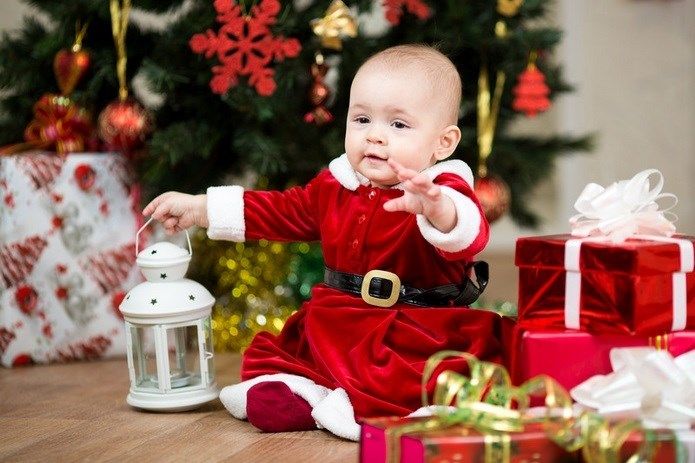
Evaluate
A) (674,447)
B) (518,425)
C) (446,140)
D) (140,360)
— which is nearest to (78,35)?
(140,360)

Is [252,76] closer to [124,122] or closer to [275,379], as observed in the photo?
[124,122]

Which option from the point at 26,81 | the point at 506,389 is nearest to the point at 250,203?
the point at 506,389

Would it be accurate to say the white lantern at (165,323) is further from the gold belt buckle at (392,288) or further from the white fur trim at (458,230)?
the white fur trim at (458,230)

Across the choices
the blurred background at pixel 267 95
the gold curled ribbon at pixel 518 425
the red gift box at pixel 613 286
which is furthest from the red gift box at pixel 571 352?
the blurred background at pixel 267 95

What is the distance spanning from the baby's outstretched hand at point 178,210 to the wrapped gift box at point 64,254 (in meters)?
0.41

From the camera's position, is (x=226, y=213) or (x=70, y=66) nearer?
(x=226, y=213)

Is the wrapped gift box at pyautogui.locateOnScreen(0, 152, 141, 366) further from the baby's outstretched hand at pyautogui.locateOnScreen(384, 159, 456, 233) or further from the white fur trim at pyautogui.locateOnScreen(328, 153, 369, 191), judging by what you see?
the baby's outstretched hand at pyautogui.locateOnScreen(384, 159, 456, 233)

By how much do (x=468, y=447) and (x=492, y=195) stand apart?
981 mm

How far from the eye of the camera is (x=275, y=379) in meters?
1.31

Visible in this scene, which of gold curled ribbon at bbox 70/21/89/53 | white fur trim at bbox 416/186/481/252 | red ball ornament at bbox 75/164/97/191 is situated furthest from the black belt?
gold curled ribbon at bbox 70/21/89/53

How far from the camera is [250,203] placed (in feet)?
4.67

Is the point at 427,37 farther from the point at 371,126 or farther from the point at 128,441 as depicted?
the point at 128,441

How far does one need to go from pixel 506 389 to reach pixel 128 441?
512mm

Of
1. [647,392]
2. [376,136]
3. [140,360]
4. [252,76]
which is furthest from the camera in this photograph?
[252,76]
